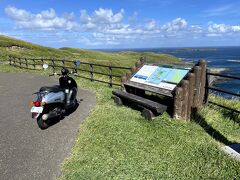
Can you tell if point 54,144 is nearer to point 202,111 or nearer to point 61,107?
point 61,107

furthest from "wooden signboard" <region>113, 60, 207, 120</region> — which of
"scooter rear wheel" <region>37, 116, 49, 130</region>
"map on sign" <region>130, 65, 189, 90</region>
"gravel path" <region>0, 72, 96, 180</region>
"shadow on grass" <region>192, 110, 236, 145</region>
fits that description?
"scooter rear wheel" <region>37, 116, 49, 130</region>

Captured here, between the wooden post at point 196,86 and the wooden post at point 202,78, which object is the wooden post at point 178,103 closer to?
the wooden post at point 196,86

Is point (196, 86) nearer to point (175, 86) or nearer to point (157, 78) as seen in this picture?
point (175, 86)

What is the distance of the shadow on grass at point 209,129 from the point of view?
684 cm

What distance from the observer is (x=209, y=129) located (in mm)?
7500

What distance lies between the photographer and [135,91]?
1060cm

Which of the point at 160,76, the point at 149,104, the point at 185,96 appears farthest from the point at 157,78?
Result: the point at 185,96

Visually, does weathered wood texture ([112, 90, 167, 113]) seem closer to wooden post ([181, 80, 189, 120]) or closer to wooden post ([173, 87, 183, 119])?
wooden post ([173, 87, 183, 119])

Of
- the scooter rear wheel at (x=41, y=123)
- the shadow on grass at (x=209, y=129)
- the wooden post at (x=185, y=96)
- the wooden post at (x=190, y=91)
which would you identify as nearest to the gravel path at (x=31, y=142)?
the scooter rear wheel at (x=41, y=123)

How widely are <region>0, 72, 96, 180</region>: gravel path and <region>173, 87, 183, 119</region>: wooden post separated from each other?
2.93m

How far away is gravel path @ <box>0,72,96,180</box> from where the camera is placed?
228 inches

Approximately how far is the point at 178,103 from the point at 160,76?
59.4 inches

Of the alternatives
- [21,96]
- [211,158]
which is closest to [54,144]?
[211,158]

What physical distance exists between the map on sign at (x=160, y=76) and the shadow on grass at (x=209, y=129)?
3.73 ft
